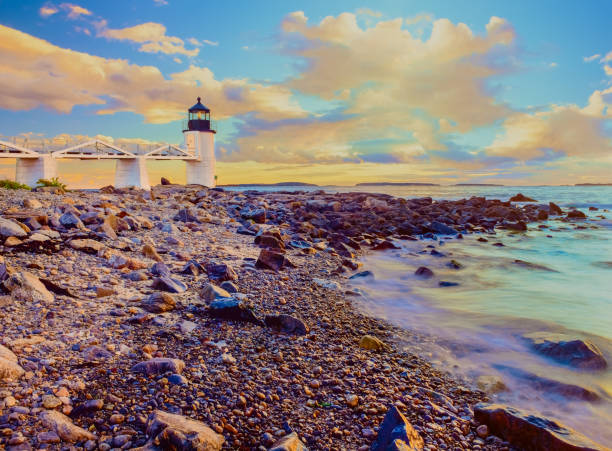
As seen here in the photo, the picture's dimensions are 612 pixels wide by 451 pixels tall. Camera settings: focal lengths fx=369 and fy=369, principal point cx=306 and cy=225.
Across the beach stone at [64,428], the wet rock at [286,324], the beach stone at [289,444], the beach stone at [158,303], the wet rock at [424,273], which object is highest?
the beach stone at [158,303]

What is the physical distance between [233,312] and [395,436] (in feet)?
6.95

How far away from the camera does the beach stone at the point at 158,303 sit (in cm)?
373

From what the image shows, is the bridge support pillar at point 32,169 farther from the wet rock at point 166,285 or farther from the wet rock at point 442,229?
the wet rock at point 166,285

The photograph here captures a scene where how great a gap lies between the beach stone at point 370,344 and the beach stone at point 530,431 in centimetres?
118

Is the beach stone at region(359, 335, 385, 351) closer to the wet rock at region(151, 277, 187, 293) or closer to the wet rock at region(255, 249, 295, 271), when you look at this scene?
the wet rock at region(151, 277, 187, 293)

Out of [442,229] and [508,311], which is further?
[442,229]

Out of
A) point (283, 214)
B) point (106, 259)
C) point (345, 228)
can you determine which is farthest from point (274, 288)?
point (283, 214)

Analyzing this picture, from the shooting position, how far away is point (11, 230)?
16.9 feet

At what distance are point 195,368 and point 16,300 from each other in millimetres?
1906

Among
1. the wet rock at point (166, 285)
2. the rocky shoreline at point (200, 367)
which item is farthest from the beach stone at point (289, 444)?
the wet rock at point (166, 285)

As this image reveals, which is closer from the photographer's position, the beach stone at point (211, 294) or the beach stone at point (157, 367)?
the beach stone at point (157, 367)

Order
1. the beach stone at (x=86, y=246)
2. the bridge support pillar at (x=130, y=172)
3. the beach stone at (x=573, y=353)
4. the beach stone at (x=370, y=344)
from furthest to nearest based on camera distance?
the bridge support pillar at (x=130, y=172) → the beach stone at (x=86, y=246) → the beach stone at (x=573, y=353) → the beach stone at (x=370, y=344)

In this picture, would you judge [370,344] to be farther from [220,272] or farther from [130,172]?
[130,172]

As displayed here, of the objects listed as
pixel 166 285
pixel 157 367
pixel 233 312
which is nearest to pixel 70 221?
pixel 166 285
